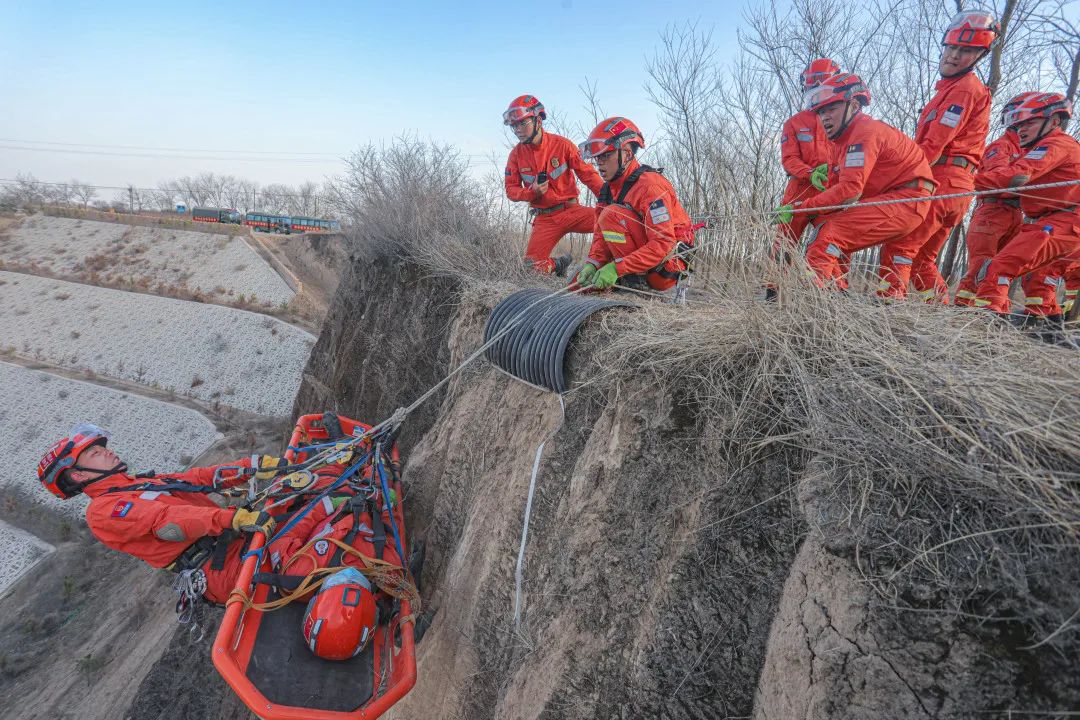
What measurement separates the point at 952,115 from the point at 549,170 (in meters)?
3.87

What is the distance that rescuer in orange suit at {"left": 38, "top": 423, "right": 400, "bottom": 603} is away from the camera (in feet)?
12.8

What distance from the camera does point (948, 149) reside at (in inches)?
177

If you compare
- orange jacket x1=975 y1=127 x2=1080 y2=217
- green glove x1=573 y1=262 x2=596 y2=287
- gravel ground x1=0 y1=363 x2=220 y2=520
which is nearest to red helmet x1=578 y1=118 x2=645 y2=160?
green glove x1=573 y1=262 x2=596 y2=287

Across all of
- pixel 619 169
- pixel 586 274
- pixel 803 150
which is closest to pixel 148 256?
pixel 586 274

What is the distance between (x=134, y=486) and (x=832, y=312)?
5.02 meters

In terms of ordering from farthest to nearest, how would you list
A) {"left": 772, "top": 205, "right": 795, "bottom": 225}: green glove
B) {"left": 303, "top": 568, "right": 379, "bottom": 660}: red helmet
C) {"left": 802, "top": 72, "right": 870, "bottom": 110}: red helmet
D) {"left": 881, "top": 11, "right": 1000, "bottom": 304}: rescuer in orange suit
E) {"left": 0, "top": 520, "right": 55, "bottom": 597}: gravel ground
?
{"left": 0, "top": 520, "right": 55, "bottom": 597}: gravel ground, {"left": 881, "top": 11, "right": 1000, "bottom": 304}: rescuer in orange suit, {"left": 802, "top": 72, "right": 870, "bottom": 110}: red helmet, {"left": 303, "top": 568, "right": 379, "bottom": 660}: red helmet, {"left": 772, "top": 205, "right": 795, "bottom": 225}: green glove

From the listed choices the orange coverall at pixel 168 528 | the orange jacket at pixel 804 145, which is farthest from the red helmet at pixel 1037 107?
the orange coverall at pixel 168 528

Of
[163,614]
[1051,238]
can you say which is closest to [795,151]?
[1051,238]

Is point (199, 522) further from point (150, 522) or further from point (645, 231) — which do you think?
point (645, 231)

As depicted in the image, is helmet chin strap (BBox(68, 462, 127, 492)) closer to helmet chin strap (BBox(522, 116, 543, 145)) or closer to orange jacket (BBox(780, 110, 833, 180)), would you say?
helmet chin strap (BBox(522, 116, 543, 145))

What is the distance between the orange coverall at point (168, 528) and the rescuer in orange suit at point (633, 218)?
2916 millimetres

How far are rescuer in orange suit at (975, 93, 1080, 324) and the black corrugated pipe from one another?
3.18 metres

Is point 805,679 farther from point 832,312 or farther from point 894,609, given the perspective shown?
point 832,312

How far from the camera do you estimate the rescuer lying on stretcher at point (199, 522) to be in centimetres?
383
